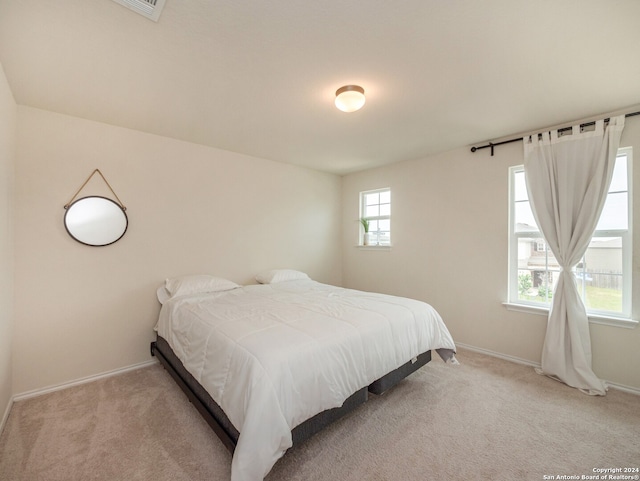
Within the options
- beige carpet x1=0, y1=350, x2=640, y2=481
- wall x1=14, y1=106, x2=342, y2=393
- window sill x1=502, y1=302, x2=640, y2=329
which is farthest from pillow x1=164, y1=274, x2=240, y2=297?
window sill x1=502, y1=302, x2=640, y2=329

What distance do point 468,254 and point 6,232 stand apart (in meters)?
4.37

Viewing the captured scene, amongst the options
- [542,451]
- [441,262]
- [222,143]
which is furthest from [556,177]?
[222,143]

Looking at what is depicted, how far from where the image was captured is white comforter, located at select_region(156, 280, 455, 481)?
4.30 feet

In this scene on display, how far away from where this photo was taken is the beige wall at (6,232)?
6.19 ft

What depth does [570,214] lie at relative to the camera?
252cm

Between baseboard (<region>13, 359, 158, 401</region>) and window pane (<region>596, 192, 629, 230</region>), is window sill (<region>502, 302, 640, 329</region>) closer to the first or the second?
window pane (<region>596, 192, 629, 230</region>)

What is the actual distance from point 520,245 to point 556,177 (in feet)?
2.52

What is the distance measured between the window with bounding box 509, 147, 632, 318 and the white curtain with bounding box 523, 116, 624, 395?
0.18m

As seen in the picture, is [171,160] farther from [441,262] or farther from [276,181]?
[441,262]

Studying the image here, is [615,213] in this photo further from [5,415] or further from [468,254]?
[5,415]

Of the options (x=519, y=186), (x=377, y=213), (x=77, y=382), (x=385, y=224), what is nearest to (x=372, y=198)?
(x=377, y=213)

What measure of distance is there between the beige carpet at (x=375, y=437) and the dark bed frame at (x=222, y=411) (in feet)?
0.58

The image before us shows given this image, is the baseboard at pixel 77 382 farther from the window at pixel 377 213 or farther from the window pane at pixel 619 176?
the window pane at pixel 619 176

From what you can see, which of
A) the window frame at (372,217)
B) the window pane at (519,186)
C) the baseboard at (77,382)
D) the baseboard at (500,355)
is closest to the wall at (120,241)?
the baseboard at (77,382)
